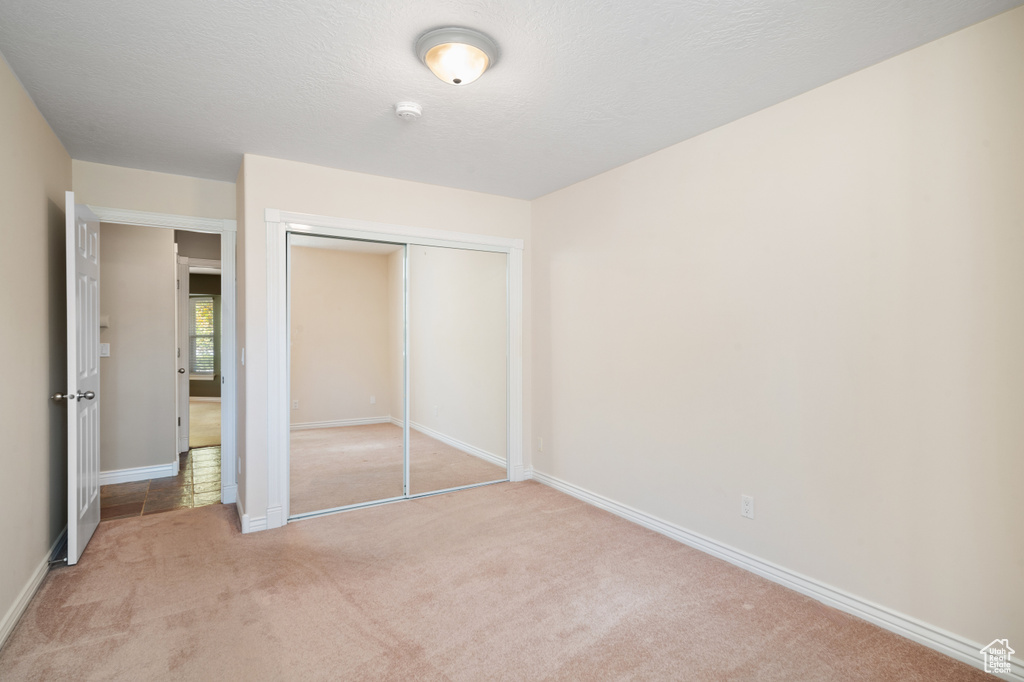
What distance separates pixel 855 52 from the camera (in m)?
2.18

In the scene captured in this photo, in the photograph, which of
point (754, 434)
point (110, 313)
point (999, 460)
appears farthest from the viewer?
point (110, 313)

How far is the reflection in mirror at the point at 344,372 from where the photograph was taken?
11.8ft

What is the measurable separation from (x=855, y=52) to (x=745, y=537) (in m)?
2.38

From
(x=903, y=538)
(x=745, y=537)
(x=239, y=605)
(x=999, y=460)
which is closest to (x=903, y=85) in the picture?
(x=999, y=460)

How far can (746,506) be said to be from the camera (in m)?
2.80

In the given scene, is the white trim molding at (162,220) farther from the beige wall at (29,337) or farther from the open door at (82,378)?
the beige wall at (29,337)

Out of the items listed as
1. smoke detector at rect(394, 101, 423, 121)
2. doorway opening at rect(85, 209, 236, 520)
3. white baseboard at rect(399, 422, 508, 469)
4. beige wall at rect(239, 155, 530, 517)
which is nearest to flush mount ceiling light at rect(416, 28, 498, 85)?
smoke detector at rect(394, 101, 423, 121)

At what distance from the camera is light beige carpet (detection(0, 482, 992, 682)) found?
6.45 feet

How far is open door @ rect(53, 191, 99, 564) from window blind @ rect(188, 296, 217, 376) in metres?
6.68

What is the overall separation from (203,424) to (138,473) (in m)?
3.16

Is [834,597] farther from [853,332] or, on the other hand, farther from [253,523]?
[253,523]

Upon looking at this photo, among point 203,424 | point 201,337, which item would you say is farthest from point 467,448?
point 201,337

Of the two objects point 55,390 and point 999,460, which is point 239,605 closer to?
point 55,390

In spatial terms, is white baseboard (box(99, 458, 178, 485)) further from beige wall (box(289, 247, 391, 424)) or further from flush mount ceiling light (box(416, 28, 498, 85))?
flush mount ceiling light (box(416, 28, 498, 85))
